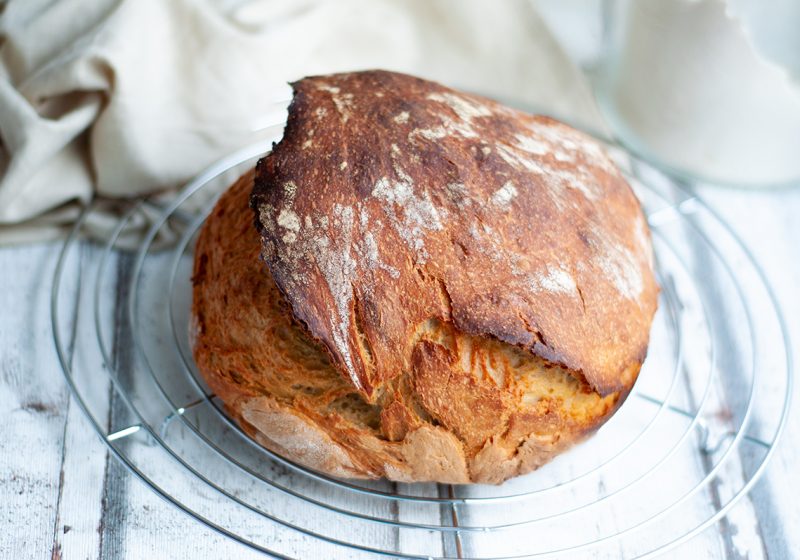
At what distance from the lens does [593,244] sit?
1.65 m

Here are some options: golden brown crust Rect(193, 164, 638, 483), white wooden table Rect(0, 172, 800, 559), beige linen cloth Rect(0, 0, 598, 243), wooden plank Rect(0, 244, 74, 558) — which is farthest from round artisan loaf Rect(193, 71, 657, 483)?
beige linen cloth Rect(0, 0, 598, 243)

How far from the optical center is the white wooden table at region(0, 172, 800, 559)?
5.26 ft

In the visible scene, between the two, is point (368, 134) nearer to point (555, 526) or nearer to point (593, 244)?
point (593, 244)

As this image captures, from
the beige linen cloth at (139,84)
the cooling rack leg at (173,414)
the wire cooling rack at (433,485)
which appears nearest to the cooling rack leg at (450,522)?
the wire cooling rack at (433,485)

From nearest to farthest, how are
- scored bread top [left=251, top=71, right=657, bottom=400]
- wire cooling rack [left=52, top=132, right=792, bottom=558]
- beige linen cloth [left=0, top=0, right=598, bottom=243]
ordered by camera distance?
scored bread top [left=251, top=71, right=657, bottom=400]
wire cooling rack [left=52, top=132, right=792, bottom=558]
beige linen cloth [left=0, top=0, right=598, bottom=243]

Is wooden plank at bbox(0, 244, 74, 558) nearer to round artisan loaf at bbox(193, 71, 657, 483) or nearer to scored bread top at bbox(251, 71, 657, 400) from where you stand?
round artisan loaf at bbox(193, 71, 657, 483)

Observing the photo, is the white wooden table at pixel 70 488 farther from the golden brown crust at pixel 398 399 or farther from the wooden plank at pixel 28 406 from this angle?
the golden brown crust at pixel 398 399

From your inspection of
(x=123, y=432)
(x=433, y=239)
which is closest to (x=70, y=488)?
(x=123, y=432)

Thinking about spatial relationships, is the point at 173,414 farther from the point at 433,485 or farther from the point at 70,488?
the point at 433,485

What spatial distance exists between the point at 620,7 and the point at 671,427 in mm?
1071

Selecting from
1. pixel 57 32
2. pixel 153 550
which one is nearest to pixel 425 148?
pixel 153 550

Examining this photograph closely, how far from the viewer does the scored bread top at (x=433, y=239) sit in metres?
1.51

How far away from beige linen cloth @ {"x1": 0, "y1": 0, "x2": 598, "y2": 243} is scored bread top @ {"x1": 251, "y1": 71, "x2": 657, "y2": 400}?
488 millimetres

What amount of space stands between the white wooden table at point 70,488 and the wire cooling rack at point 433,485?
0.04 m
